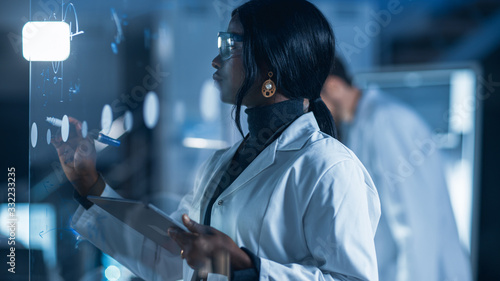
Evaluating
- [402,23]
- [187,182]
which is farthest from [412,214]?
[187,182]

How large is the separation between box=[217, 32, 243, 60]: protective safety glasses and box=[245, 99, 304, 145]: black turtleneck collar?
4.3 inches

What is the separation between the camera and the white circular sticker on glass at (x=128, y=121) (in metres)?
1.13

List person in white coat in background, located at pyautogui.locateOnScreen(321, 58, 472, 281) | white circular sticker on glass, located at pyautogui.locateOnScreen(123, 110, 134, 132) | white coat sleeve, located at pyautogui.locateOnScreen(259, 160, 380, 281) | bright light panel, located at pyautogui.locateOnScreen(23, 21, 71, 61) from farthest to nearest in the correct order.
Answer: person in white coat in background, located at pyautogui.locateOnScreen(321, 58, 472, 281) → white circular sticker on glass, located at pyautogui.locateOnScreen(123, 110, 134, 132) → bright light panel, located at pyautogui.locateOnScreen(23, 21, 71, 61) → white coat sleeve, located at pyautogui.locateOnScreen(259, 160, 380, 281)

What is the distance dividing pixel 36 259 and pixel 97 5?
561mm

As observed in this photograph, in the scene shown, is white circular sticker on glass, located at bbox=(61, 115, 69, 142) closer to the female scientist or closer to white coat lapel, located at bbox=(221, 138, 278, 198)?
the female scientist

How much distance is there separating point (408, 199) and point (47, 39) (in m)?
1.42

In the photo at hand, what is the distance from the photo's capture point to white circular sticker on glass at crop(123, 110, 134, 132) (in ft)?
3.72

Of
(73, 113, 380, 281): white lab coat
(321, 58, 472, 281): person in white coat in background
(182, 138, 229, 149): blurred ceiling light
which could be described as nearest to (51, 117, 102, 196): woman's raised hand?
(73, 113, 380, 281): white lab coat

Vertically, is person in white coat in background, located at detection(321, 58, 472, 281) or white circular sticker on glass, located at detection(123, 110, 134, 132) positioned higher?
white circular sticker on glass, located at detection(123, 110, 134, 132)

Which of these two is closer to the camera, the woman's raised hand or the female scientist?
the female scientist

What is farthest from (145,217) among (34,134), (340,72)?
(340,72)

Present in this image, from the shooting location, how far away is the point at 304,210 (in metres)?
0.66

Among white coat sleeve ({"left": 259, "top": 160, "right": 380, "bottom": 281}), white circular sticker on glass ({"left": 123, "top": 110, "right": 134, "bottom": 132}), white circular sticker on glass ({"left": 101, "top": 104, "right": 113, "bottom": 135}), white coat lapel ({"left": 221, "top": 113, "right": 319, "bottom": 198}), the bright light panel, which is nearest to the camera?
white coat sleeve ({"left": 259, "top": 160, "right": 380, "bottom": 281})

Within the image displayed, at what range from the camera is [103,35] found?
3.26 ft
